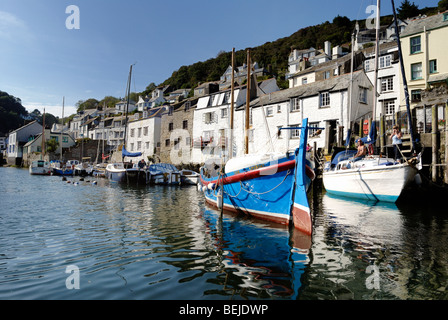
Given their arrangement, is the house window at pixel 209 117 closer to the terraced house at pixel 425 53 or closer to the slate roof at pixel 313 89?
the slate roof at pixel 313 89

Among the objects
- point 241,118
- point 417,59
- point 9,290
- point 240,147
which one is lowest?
point 9,290

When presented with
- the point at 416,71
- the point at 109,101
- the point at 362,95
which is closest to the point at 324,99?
the point at 362,95

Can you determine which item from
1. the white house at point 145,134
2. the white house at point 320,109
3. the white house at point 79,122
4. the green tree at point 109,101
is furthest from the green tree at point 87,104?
the white house at point 320,109

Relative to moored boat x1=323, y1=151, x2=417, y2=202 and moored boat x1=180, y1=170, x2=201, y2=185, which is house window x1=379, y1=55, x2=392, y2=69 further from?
moored boat x1=180, y1=170, x2=201, y2=185

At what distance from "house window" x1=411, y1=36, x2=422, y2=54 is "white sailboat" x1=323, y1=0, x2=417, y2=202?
18.9 m

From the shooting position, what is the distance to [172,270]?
6.32 meters

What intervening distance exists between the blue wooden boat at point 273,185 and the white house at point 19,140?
307 ft

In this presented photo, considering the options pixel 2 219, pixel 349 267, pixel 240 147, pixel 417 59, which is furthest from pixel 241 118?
pixel 349 267

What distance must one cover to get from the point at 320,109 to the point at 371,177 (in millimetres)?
17147

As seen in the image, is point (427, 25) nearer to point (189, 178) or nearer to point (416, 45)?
point (416, 45)

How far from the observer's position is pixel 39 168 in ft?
163

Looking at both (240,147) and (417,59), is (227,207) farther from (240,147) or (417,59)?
(417,59)

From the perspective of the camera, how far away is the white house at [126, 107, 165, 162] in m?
57.3
